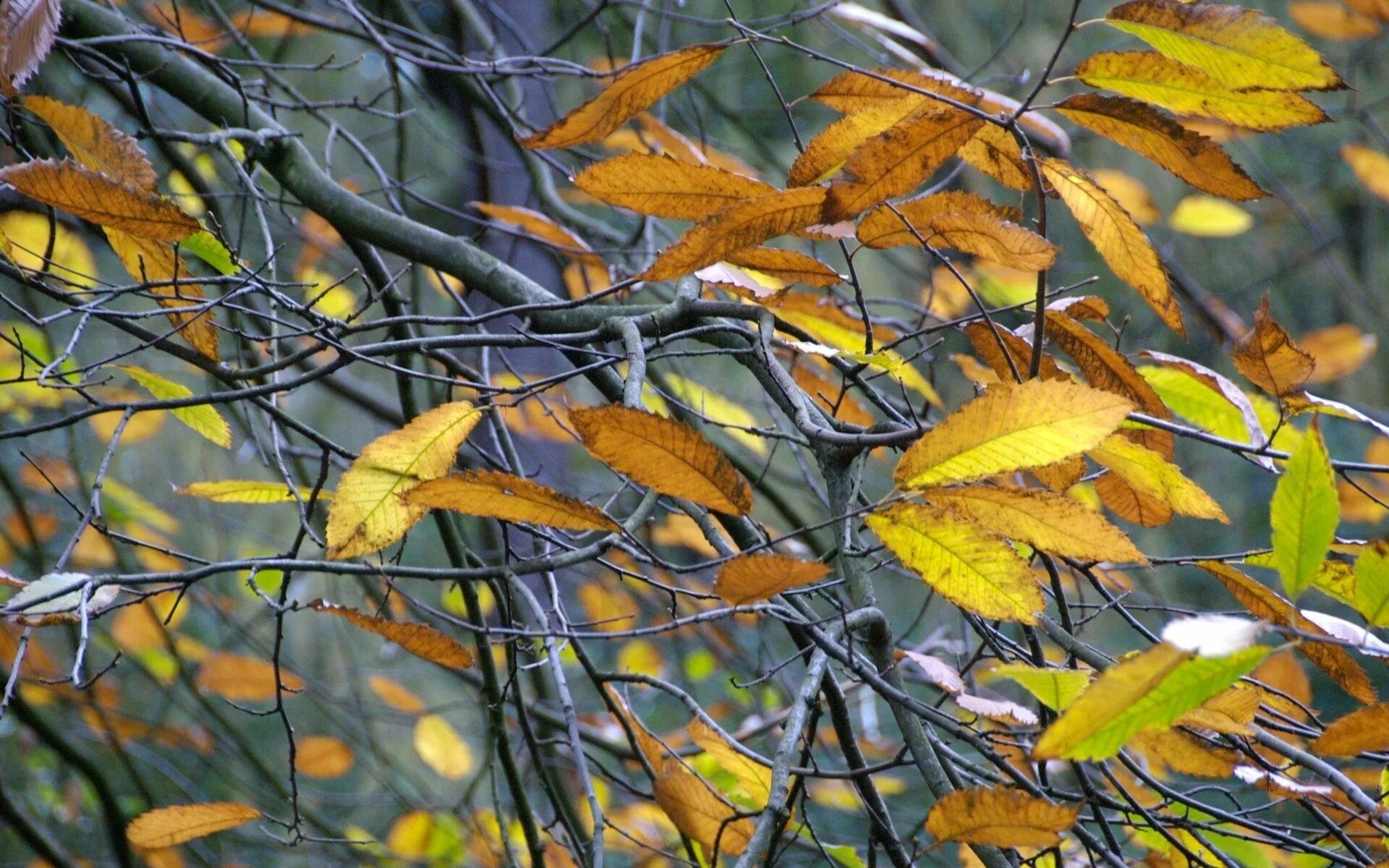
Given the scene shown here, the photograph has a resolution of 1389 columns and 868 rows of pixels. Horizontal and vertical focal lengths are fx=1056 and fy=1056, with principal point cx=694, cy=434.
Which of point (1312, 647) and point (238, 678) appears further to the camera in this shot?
point (238, 678)

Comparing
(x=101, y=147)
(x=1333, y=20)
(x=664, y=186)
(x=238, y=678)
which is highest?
(x=1333, y=20)

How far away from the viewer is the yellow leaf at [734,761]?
38.8 inches

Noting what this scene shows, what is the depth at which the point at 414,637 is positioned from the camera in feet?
2.72

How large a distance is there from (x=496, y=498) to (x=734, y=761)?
1.55ft

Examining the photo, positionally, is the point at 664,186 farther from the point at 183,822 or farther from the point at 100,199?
the point at 183,822

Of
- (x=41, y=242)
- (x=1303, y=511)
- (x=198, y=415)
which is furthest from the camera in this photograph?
(x=41, y=242)

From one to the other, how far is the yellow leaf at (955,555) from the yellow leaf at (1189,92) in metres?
0.28

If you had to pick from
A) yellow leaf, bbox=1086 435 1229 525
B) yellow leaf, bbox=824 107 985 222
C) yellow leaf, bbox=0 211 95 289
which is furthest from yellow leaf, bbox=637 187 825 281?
yellow leaf, bbox=0 211 95 289

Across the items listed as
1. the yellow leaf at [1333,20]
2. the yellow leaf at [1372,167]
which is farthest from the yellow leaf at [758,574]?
the yellow leaf at [1372,167]

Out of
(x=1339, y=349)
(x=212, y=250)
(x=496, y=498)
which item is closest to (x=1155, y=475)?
(x=496, y=498)

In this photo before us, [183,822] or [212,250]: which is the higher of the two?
[212,250]

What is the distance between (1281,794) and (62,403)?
259 cm

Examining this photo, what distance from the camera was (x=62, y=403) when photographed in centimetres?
250

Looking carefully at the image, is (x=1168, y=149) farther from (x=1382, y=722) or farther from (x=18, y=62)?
(x=18, y=62)
